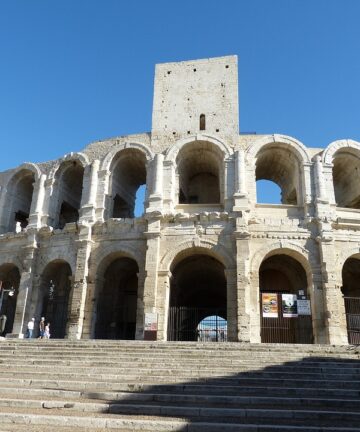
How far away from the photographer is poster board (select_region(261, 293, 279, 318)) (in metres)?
15.9

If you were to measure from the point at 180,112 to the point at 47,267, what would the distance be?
9.85 m

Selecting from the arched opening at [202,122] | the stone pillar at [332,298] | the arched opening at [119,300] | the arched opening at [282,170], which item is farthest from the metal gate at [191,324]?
the arched opening at [202,122]

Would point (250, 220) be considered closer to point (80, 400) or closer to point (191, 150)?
point (191, 150)

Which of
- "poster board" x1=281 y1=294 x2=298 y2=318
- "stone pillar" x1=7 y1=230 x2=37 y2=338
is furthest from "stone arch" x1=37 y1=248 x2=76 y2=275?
"poster board" x1=281 y1=294 x2=298 y2=318

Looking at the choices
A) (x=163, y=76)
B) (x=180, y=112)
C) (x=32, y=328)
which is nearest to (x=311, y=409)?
(x=32, y=328)

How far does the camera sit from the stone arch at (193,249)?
16453 mm

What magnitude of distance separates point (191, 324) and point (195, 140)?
9905 millimetres

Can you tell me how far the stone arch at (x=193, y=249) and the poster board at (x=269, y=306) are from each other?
205 centimetres

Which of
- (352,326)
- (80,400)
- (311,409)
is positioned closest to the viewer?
(311,409)

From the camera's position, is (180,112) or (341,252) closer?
(341,252)

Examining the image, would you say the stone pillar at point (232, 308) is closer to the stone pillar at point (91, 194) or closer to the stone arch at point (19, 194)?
the stone pillar at point (91, 194)

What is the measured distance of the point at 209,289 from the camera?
22906 millimetres

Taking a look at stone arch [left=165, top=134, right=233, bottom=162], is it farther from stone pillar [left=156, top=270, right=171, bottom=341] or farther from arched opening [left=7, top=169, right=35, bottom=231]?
arched opening [left=7, top=169, right=35, bottom=231]

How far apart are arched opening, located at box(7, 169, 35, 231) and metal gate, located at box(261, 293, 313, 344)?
44.5 feet
